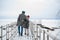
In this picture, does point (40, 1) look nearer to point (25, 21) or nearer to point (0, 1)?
point (0, 1)

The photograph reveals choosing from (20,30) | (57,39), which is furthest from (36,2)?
(57,39)

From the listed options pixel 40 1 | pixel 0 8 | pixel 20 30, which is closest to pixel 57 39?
pixel 20 30

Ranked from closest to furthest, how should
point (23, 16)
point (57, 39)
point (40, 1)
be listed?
point (57, 39) < point (23, 16) < point (40, 1)

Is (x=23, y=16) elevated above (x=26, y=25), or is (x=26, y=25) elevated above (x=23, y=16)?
(x=23, y=16)

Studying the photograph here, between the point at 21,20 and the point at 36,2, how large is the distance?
5551mm

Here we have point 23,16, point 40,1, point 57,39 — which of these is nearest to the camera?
point 57,39

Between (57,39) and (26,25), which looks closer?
(57,39)

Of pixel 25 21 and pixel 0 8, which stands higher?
pixel 0 8

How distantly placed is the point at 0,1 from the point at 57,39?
8.46m

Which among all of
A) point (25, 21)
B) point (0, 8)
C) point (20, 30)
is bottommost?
point (20, 30)

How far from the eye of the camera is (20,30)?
3.66m

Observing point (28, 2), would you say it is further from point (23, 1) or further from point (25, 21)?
point (25, 21)

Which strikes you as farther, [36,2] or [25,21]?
[36,2]

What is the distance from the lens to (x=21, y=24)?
11.2 feet
